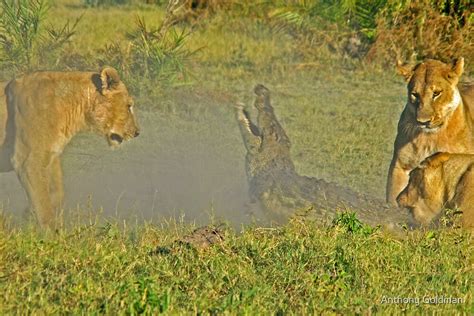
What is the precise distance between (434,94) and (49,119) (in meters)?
2.66

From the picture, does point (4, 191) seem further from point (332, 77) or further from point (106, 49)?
point (332, 77)

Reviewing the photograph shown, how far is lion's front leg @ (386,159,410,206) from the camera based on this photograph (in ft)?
26.7

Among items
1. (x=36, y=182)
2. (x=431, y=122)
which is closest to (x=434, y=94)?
(x=431, y=122)

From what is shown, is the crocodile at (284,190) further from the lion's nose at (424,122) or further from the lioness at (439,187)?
the lion's nose at (424,122)

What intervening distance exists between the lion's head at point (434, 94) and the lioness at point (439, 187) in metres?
0.92

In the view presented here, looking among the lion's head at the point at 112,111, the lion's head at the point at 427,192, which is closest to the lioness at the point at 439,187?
the lion's head at the point at 427,192

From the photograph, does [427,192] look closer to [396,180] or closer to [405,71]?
[396,180]

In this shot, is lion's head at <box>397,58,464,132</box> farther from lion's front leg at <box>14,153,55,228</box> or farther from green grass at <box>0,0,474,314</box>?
lion's front leg at <box>14,153,55,228</box>

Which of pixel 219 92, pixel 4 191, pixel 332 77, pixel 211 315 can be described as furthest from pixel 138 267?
pixel 332 77

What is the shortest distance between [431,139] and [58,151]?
258 cm

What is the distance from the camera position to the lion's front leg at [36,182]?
783 centimetres

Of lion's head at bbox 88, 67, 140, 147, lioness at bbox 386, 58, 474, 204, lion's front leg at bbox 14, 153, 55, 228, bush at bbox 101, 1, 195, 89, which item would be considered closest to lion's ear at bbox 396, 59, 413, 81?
lioness at bbox 386, 58, 474, 204

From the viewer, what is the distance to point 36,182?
785cm

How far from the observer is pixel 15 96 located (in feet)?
26.4
